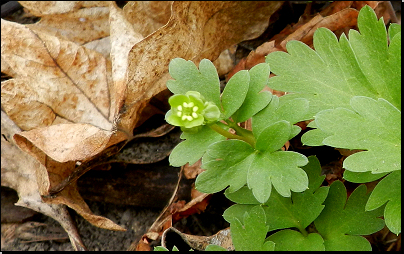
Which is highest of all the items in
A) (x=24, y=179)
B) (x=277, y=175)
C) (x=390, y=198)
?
(x=277, y=175)

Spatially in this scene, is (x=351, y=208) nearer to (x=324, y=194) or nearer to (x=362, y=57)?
(x=324, y=194)

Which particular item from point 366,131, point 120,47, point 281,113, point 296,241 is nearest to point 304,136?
point 281,113

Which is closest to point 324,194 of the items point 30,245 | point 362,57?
point 362,57

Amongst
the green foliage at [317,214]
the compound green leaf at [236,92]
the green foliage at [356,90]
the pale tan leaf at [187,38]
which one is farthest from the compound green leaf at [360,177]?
the pale tan leaf at [187,38]

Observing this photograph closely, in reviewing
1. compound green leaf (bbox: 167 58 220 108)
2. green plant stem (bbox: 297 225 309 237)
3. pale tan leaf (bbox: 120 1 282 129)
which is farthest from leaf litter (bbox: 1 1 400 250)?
green plant stem (bbox: 297 225 309 237)

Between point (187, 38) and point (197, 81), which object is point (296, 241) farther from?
point (187, 38)

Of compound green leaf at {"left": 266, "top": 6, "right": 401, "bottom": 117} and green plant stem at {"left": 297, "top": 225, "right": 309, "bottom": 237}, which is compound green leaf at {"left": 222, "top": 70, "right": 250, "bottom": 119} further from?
green plant stem at {"left": 297, "top": 225, "right": 309, "bottom": 237}
